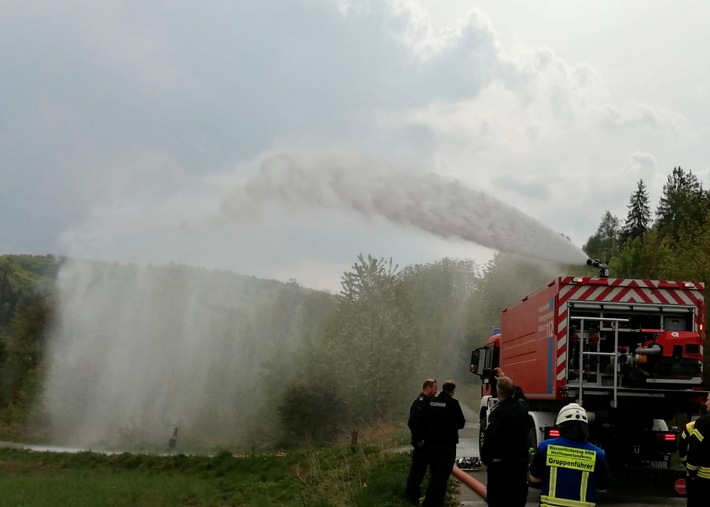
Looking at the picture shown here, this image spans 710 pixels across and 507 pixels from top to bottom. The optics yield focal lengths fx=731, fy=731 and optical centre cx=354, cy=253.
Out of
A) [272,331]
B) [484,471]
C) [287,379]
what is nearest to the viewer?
[484,471]

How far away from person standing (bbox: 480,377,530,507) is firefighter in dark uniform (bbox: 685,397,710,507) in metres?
1.90

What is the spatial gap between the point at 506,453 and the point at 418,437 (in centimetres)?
236

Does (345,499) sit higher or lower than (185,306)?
lower

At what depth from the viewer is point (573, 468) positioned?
5207mm

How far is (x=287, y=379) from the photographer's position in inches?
1473

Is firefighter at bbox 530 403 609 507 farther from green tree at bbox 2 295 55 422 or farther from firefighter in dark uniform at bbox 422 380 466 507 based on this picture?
green tree at bbox 2 295 55 422

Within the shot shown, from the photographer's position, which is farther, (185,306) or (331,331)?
(185,306)

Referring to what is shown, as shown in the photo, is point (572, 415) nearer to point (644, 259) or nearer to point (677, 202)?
point (644, 259)

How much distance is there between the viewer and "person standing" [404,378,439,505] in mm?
9875

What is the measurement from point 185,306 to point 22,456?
16388mm

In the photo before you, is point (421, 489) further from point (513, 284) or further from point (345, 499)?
point (513, 284)

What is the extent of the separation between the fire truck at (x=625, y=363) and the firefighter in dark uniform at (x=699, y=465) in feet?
9.73

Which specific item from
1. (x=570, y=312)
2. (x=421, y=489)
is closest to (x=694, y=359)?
(x=570, y=312)

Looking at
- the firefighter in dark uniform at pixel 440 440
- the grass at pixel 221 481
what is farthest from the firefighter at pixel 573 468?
the grass at pixel 221 481
